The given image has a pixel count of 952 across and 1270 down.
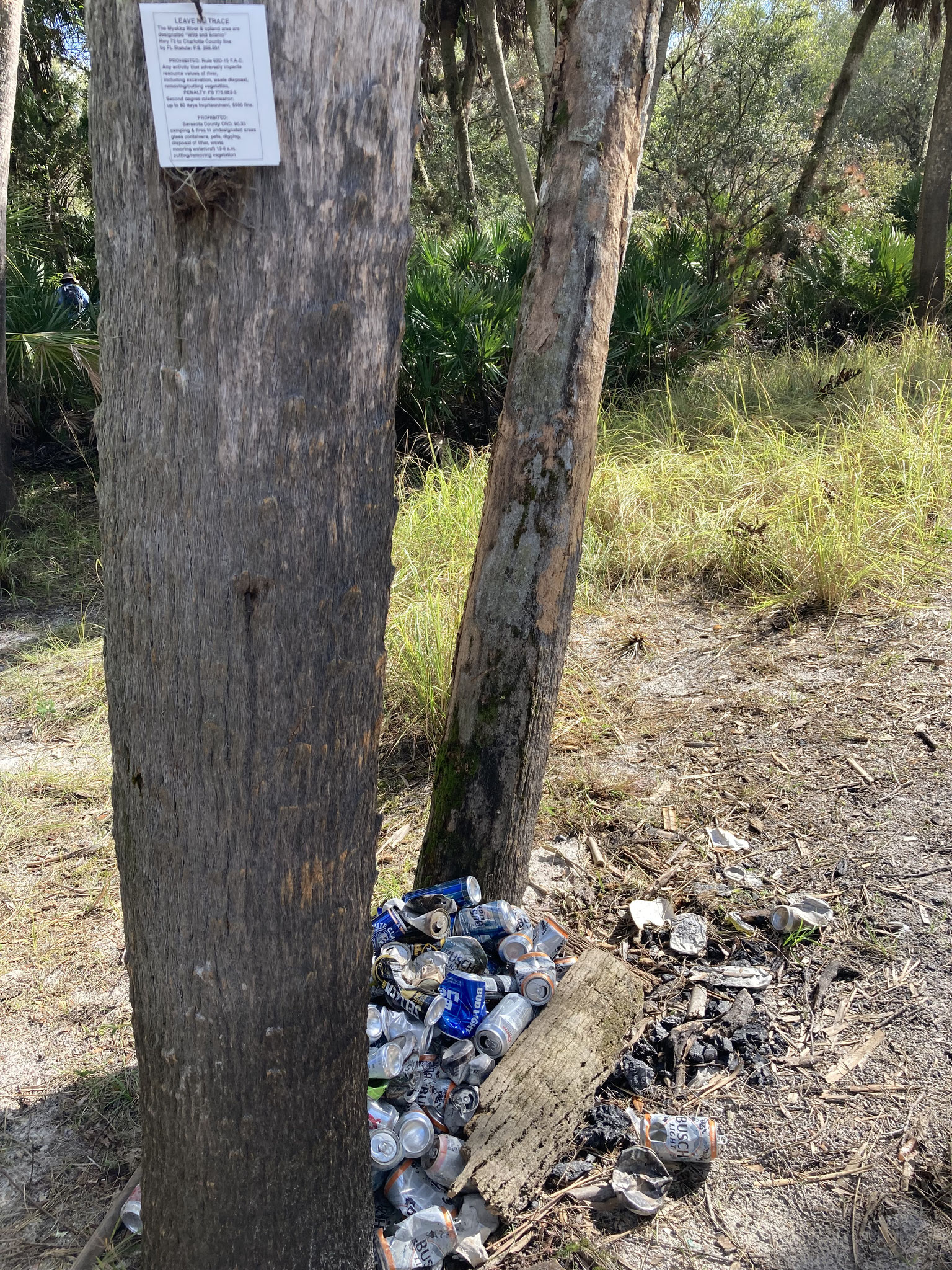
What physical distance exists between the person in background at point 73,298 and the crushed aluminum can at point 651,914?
7.44m

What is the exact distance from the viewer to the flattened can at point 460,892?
2703 mm

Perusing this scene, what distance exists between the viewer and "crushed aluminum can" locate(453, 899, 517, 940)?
2.66 meters

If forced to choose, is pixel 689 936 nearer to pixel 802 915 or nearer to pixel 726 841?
pixel 802 915

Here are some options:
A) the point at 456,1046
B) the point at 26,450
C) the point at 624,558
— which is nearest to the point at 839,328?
the point at 624,558

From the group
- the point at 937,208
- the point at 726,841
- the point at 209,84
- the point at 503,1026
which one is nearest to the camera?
the point at 209,84

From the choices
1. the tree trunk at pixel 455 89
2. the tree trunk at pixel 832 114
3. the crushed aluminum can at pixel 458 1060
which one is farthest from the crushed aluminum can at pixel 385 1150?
the tree trunk at pixel 455 89

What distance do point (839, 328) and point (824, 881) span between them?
8.77 metres

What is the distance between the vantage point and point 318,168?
1.26 m

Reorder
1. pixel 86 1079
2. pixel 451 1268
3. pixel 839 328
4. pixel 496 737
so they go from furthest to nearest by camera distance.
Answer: pixel 839 328
pixel 496 737
pixel 86 1079
pixel 451 1268

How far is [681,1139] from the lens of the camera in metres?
2.20

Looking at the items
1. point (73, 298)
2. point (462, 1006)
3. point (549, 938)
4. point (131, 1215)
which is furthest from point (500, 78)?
point (131, 1215)

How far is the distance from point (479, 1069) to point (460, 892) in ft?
1.64

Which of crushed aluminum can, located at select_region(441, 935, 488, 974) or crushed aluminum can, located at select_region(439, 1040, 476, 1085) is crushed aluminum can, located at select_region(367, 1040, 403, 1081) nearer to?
crushed aluminum can, located at select_region(439, 1040, 476, 1085)

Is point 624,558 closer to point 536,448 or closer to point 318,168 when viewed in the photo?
point 536,448
